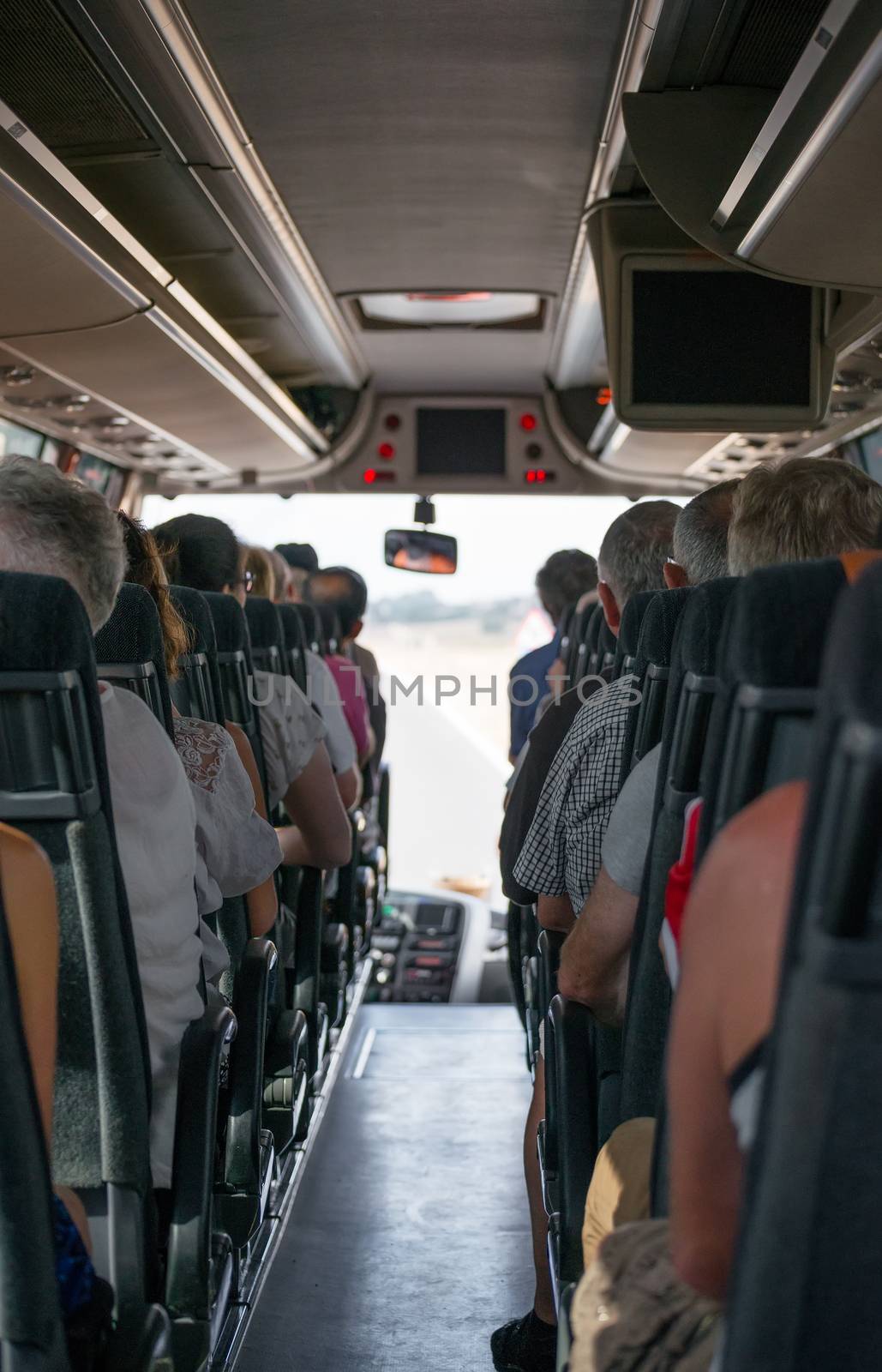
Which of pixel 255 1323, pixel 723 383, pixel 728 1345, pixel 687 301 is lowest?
pixel 255 1323

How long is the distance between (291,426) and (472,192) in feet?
9.44

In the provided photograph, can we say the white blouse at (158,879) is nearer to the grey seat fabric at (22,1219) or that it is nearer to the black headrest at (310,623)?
the grey seat fabric at (22,1219)

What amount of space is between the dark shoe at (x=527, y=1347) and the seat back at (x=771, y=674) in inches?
76.6

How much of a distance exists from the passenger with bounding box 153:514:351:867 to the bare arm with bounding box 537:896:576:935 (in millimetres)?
953

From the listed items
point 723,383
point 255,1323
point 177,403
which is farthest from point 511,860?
point 177,403

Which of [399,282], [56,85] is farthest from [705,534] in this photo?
[399,282]

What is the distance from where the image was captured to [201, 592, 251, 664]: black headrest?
3.09 meters

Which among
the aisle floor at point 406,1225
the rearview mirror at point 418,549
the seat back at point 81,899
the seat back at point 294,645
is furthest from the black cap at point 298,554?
the seat back at point 81,899

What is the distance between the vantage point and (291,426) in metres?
7.61

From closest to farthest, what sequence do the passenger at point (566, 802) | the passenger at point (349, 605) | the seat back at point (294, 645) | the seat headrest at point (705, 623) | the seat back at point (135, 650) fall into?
the seat headrest at point (705, 623)
the seat back at point (135, 650)
the passenger at point (566, 802)
the seat back at point (294, 645)
the passenger at point (349, 605)

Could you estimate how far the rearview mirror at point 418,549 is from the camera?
8.69 metres

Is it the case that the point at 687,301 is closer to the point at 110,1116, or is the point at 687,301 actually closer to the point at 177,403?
the point at 177,403

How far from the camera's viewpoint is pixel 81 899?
5.40 ft

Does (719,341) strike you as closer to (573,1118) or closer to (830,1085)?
(573,1118)
